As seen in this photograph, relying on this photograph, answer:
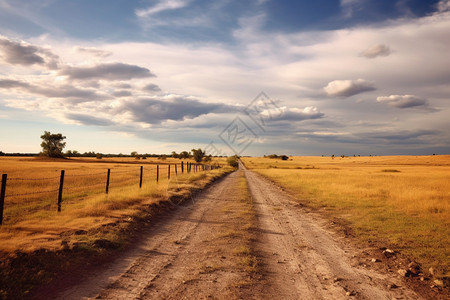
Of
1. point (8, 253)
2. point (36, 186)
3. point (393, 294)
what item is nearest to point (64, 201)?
point (36, 186)

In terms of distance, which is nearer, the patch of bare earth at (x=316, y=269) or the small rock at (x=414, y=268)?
the patch of bare earth at (x=316, y=269)

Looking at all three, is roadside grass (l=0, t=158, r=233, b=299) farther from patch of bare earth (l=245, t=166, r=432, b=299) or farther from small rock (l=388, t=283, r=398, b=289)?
small rock (l=388, t=283, r=398, b=289)

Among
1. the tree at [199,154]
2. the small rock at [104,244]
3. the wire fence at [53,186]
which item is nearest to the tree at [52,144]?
the tree at [199,154]

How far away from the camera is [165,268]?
6.01m

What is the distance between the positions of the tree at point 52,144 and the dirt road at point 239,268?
324ft

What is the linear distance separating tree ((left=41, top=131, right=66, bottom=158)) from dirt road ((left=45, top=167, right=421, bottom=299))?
324ft

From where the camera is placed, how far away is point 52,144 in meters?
93.6

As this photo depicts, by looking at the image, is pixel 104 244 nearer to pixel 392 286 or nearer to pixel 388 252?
pixel 392 286

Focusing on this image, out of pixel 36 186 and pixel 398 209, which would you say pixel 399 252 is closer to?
pixel 398 209

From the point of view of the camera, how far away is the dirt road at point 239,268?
4945 mm

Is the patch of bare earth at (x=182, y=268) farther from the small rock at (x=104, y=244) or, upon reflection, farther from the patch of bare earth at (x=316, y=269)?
the small rock at (x=104, y=244)

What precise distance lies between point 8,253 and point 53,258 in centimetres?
92

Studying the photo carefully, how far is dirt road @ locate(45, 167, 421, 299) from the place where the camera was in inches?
195

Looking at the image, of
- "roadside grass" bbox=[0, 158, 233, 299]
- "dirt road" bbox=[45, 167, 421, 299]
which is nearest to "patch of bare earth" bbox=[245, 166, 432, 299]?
"dirt road" bbox=[45, 167, 421, 299]
